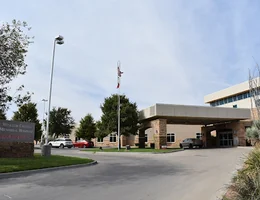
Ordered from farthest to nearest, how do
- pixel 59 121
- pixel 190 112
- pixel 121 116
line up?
pixel 59 121
pixel 121 116
pixel 190 112

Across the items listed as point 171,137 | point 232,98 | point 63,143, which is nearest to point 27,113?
point 63,143

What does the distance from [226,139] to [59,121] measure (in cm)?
2944

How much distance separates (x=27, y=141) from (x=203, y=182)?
43.9 ft

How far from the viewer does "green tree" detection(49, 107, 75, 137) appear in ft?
171

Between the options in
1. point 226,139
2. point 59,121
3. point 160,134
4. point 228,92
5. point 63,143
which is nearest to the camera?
point 160,134

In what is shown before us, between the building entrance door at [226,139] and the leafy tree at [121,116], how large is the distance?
47.1ft

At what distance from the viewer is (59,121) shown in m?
52.8

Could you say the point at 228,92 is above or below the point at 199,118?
above

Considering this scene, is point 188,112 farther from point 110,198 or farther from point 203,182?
point 110,198

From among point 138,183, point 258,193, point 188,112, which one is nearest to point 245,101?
point 188,112

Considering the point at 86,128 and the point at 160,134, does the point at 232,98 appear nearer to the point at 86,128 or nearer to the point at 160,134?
the point at 160,134

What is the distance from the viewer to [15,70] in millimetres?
15539

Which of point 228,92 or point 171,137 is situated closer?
point 171,137

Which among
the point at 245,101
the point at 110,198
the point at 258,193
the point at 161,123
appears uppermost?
the point at 245,101
